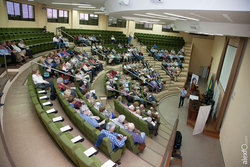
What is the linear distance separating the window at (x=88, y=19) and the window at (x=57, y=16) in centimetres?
134

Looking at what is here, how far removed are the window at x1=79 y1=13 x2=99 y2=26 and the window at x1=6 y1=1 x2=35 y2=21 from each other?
4313 millimetres

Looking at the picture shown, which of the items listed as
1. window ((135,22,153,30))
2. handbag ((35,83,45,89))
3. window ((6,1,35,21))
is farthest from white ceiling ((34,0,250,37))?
window ((135,22,153,30))

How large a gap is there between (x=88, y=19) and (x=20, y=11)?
594 cm

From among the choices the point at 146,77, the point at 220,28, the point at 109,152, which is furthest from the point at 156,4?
the point at 146,77

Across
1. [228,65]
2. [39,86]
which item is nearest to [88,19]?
[39,86]

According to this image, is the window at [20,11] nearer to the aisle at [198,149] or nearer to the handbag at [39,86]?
the handbag at [39,86]

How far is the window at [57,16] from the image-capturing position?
12571 mm

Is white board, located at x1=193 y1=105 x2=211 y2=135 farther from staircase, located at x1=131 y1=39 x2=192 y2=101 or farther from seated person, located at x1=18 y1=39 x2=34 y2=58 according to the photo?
seated person, located at x1=18 y1=39 x2=34 y2=58

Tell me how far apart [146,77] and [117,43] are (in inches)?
202

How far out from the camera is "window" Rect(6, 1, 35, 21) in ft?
31.7

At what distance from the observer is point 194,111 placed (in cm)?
749

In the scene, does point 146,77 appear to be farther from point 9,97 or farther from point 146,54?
point 9,97

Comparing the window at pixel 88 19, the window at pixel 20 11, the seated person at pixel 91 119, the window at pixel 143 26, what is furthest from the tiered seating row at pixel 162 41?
the seated person at pixel 91 119

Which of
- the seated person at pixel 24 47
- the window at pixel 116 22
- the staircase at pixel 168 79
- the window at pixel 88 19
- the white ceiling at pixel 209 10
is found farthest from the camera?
the window at pixel 116 22
